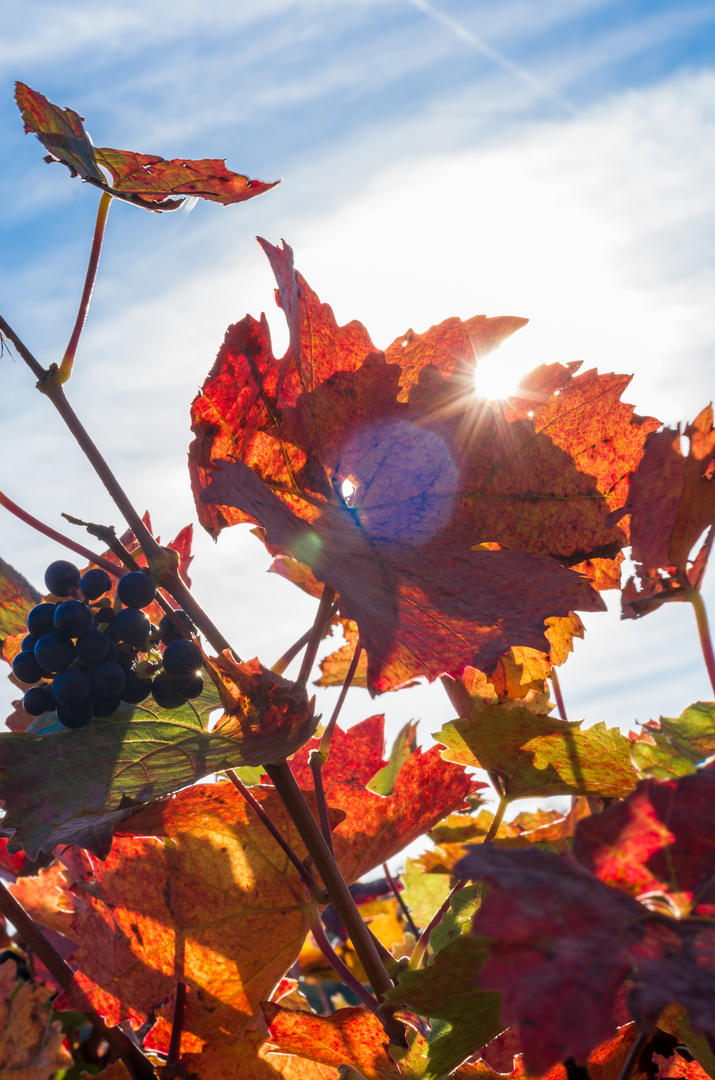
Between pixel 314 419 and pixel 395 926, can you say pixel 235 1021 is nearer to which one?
pixel 314 419

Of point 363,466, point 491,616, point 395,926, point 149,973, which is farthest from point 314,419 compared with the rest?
point 395,926

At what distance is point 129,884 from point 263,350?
55cm

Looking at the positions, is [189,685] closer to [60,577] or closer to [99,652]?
[99,652]

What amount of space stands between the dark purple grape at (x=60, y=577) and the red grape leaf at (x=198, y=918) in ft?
0.98

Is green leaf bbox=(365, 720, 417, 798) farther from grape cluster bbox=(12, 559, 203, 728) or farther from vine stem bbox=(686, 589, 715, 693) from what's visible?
vine stem bbox=(686, 589, 715, 693)

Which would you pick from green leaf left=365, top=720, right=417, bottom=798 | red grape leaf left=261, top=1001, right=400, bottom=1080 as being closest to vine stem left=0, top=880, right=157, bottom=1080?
red grape leaf left=261, top=1001, right=400, bottom=1080

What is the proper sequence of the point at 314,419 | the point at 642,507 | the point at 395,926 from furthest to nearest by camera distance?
the point at 395,926 → the point at 314,419 → the point at 642,507

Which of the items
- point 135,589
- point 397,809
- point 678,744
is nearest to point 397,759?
point 397,809

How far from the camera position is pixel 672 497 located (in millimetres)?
663

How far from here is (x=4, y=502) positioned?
866 millimetres

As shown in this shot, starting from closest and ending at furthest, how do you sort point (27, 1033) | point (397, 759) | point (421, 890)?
point (27, 1033)
point (397, 759)
point (421, 890)

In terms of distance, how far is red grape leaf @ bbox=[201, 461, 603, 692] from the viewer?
2.29ft

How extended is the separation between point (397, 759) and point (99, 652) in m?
0.72

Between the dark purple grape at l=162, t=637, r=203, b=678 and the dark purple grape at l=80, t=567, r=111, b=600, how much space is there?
0.20 meters
